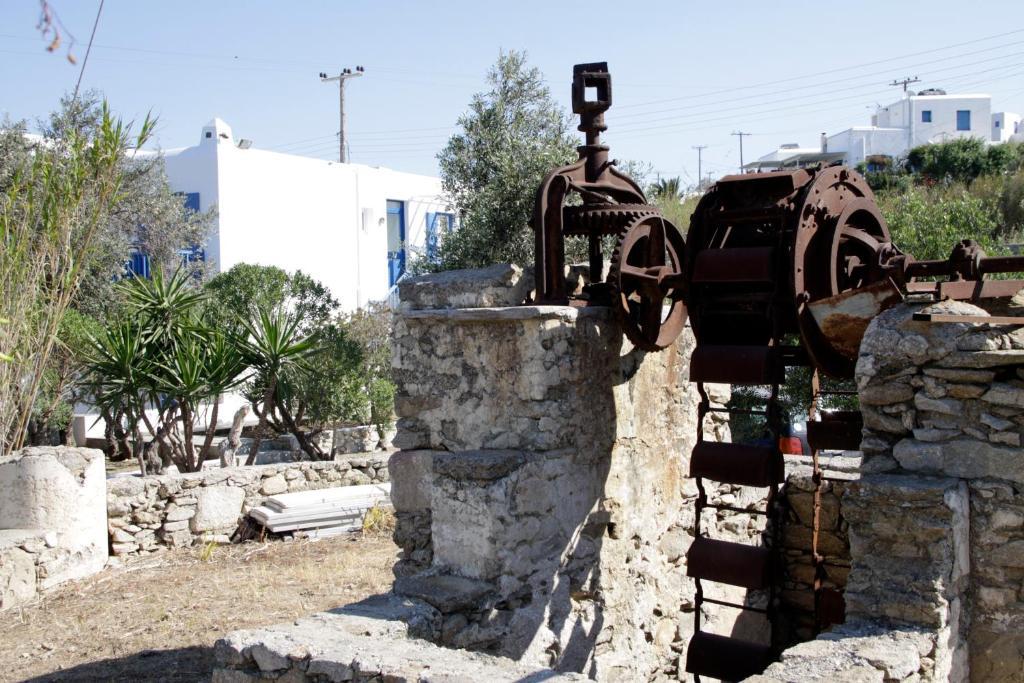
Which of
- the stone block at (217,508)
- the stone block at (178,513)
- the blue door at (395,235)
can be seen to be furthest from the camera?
the blue door at (395,235)

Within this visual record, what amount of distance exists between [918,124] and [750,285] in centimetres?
4746

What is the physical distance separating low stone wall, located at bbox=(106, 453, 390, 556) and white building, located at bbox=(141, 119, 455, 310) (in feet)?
27.0

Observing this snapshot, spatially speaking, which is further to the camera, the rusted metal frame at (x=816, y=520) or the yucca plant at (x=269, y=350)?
the yucca plant at (x=269, y=350)

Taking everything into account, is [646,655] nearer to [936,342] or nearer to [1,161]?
[936,342]

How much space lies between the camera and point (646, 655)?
566 cm

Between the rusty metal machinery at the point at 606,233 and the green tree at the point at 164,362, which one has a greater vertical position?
the rusty metal machinery at the point at 606,233

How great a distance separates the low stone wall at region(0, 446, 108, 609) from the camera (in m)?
8.21

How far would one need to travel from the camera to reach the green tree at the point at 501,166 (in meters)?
12.4

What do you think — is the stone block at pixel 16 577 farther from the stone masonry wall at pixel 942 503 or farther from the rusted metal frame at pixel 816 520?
the stone masonry wall at pixel 942 503

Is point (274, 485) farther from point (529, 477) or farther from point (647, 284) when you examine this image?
point (647, 284)

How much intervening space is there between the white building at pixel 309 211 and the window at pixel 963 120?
34565 mm

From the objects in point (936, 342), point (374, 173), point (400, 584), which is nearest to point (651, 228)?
point (936, 342)

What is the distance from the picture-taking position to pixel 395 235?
82.1 feet

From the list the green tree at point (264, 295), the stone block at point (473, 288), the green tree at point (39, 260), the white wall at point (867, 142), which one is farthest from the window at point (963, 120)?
the stone block at point (473, 288)
